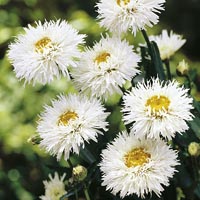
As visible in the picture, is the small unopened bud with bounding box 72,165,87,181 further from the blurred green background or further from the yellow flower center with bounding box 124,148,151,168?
the blurred green background

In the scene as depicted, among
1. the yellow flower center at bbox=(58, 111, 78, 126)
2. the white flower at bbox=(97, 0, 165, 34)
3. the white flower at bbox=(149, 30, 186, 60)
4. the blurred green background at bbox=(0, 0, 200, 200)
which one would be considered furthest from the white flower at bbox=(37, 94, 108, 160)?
the blurred green background at bbox=(0, 0, 200, 200)

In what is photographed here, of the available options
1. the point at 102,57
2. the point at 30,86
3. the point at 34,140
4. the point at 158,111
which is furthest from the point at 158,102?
the point at 30,86

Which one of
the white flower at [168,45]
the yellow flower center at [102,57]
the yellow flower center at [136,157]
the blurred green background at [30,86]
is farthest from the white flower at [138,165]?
the blurred green background at [30,86]

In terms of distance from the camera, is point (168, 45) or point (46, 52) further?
point (168, 45)

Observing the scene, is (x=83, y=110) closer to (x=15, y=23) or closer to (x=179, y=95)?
(x=179, y=95)

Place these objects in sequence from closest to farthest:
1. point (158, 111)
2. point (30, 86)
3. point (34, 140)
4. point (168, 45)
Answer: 1. point (158, 111)
2. point (34, 140)
3. point (168, 45)
4. point (30, 86)

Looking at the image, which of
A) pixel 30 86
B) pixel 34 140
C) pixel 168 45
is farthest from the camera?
pixel 30 86

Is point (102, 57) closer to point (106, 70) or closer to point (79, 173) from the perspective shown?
point (106, 70)

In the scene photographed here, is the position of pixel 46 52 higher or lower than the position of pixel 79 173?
higher
